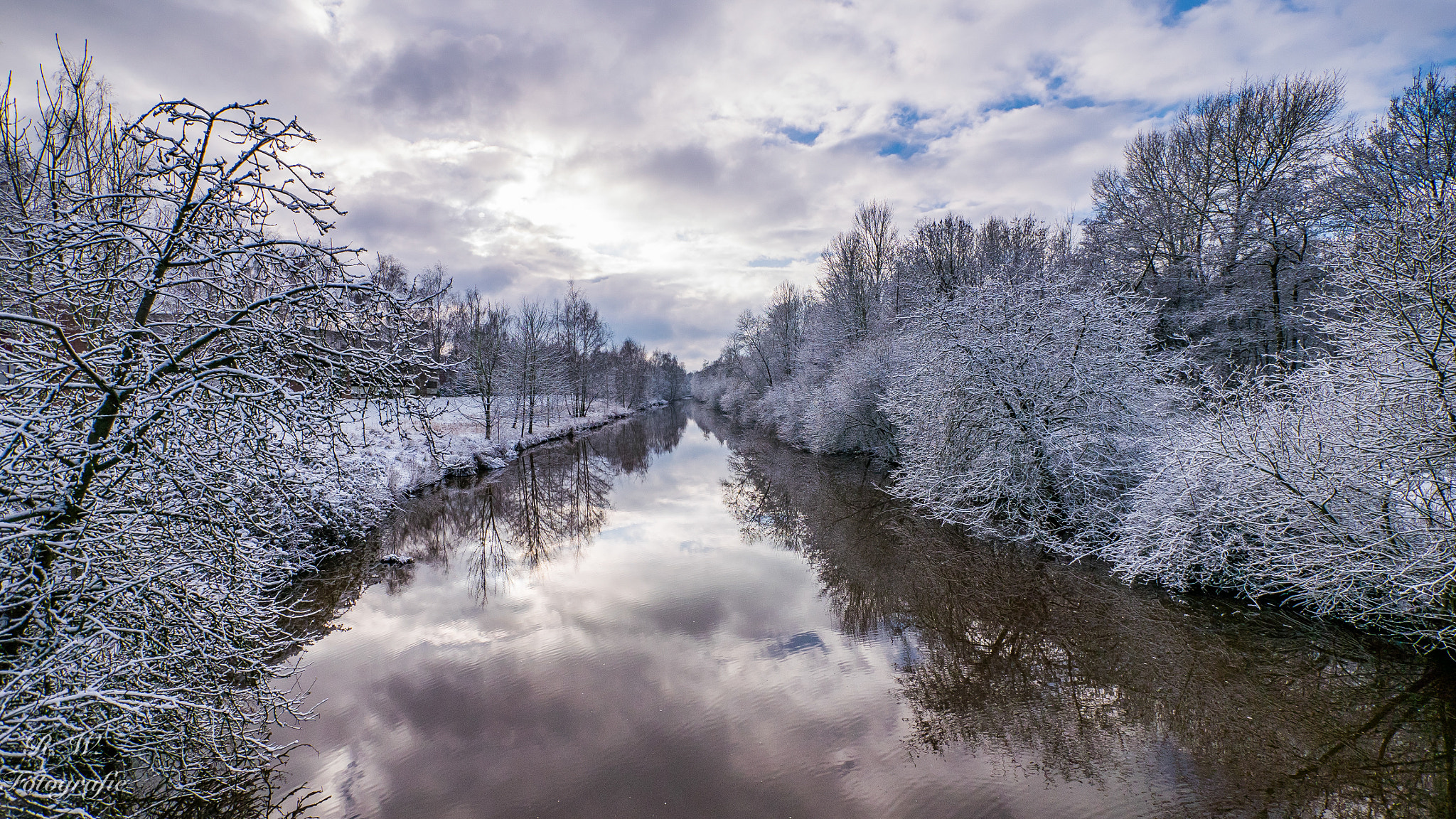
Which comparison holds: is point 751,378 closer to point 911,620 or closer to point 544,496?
point 544,496

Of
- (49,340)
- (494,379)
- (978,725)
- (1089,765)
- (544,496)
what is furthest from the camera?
(494,379)

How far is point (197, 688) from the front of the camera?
3.33m

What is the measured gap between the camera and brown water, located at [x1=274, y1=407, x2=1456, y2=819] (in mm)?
4121

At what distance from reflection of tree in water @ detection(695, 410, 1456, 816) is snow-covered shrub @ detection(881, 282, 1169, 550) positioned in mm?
1936

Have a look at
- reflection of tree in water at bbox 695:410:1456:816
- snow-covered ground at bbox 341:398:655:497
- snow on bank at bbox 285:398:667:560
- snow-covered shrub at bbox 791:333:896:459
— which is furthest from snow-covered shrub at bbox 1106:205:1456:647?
snow-covered shrub at bbox 791:333:896:459

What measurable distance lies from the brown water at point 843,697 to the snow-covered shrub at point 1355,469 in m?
0.63

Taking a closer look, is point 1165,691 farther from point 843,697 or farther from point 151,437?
point 151,437

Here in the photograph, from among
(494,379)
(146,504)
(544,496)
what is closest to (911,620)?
(146,504)

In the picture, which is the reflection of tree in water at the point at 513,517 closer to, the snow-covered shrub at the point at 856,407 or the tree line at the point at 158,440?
the tree line at the point at 158,440

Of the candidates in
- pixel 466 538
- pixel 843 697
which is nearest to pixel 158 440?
pixel 843 697

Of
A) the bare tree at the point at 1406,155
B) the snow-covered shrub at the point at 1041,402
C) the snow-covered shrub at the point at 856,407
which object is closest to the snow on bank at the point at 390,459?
the snow-covered shrub at the point at 1041,402

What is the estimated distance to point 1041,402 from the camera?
35.6 ft

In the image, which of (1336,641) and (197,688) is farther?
(1336,641)

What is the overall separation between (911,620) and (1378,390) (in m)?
5.31
